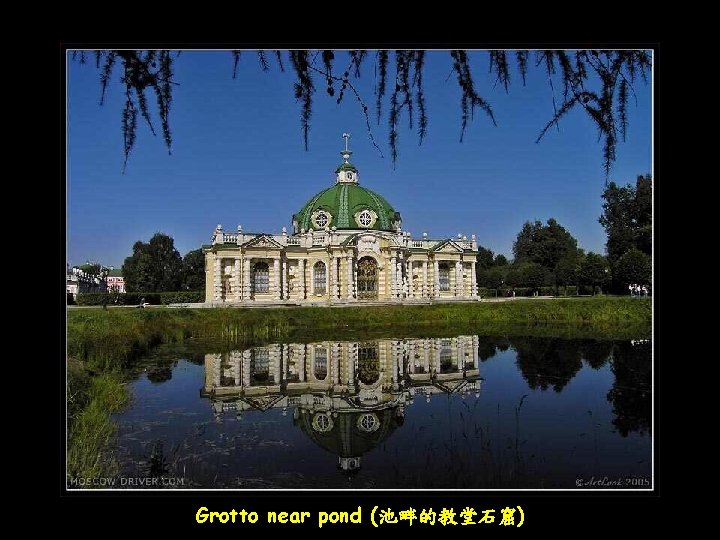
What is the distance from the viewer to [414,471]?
812 centimetres

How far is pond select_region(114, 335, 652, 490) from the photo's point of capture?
797cm

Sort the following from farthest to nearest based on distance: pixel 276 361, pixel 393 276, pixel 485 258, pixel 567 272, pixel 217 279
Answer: pixel 485 258 → pixel 567 272 → pixel 393 276 → pixel 217 279 → pixel 276 361

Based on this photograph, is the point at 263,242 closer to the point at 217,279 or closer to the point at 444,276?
the point at 217,279

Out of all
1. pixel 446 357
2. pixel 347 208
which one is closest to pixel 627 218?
pixel 347 208

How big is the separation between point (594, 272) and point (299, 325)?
1075 inches

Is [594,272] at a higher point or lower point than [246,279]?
higher

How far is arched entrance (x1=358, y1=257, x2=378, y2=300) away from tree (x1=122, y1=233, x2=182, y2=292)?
68.6 feet

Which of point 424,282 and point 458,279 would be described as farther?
point 458,279

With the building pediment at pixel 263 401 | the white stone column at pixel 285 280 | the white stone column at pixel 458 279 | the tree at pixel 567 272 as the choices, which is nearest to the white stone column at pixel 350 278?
the white stone column at pixel 285 280

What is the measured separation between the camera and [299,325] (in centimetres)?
2888

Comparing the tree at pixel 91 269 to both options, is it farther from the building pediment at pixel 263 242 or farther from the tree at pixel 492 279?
the tree at pixel 492 279

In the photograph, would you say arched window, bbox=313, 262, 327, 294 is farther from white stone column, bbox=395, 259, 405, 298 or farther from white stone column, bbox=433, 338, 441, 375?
white stone column, bbox=433, 338, 441, 375
